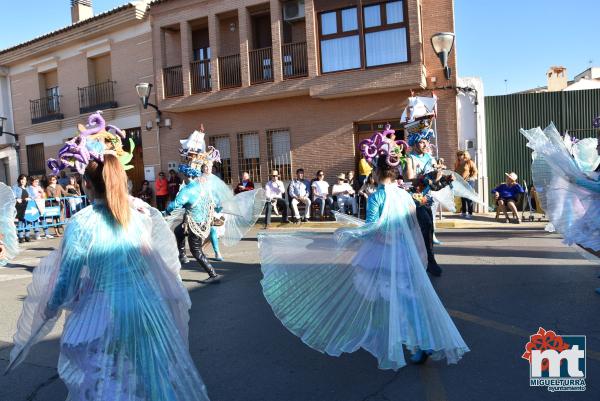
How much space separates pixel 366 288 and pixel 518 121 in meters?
13.5

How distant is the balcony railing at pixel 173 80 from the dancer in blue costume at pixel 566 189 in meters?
14.3

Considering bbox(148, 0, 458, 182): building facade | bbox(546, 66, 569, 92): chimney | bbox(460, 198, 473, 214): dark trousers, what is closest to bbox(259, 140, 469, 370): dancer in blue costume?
bbox(460, 198, 473, 214): dark trousers

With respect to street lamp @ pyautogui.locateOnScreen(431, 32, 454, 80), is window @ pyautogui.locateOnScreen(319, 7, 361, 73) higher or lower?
higher

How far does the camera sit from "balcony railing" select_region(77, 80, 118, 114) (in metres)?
20.1

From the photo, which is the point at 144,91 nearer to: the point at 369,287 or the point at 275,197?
the point at 275,197

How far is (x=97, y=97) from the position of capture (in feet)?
67.4

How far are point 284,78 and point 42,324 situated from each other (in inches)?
551

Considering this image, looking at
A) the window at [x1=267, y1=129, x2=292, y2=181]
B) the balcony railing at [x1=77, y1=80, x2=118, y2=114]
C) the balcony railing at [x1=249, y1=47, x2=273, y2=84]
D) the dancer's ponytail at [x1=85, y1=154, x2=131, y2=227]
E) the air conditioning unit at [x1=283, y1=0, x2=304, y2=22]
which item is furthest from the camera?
the balcony railing at [x1=77, y1=80, x2=118, y2=114]

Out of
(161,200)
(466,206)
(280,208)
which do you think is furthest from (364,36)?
(161,200)

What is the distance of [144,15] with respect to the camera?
61.0 feet

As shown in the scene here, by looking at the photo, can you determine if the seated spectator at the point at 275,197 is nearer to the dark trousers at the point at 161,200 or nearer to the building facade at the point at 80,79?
the dark trousers at the point at 161,200

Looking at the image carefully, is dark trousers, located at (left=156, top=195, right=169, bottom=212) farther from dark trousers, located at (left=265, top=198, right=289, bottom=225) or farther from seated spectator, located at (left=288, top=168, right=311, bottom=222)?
seated spectator, located at (left=288, top=168, right=311, bottom=222)

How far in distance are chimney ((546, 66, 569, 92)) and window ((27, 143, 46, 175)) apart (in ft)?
78.9

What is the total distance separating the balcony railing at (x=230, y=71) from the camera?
Answer: 1725 centimetres
